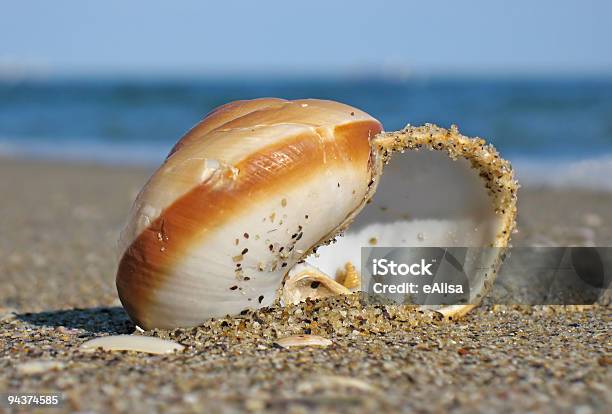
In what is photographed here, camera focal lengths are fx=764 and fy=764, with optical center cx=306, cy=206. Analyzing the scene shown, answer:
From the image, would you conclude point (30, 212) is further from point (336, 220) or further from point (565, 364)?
point (565, 364)

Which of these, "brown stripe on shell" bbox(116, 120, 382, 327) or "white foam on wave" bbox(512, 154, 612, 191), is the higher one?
Result: "white foam on wave" bbox(512, 154, 612, 191)

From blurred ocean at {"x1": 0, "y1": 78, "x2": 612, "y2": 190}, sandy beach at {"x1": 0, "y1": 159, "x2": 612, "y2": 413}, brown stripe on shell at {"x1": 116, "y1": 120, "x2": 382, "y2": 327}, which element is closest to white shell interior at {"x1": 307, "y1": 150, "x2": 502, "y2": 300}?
sandy beach at {"x1": 0, "y1": 159, "x2": 612, "y2": 413}

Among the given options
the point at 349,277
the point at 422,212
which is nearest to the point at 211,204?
the point at 349,277

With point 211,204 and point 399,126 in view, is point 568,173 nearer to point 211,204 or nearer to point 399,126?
point 399,126

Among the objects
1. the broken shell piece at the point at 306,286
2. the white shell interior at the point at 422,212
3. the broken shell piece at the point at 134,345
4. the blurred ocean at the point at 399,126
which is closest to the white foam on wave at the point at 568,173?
the blurred ocean at the point at 399,126

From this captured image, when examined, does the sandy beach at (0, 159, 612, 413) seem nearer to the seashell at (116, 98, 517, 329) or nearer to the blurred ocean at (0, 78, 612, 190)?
the seashell at (116, 98, 517, 329)

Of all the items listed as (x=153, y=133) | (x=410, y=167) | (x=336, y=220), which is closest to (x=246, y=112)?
(x=336, y=220)
